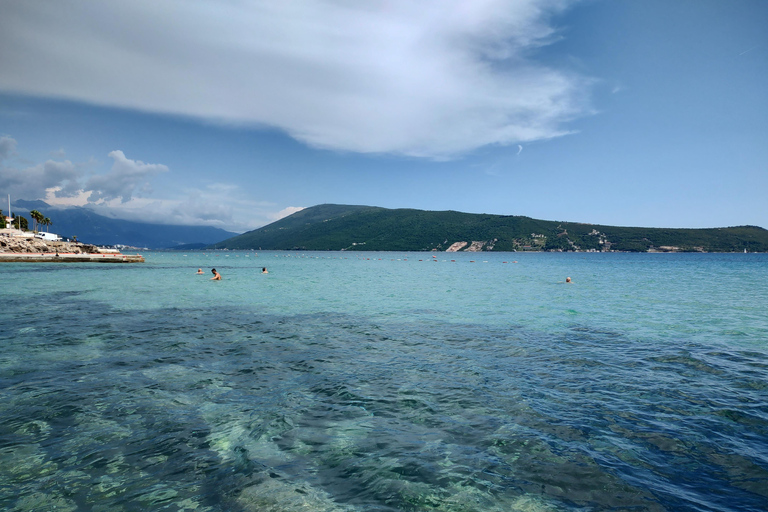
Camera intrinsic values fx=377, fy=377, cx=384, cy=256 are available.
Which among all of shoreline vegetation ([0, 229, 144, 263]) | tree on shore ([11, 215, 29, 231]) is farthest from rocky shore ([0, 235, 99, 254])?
tree on shore ([11, 215, 29, 231])

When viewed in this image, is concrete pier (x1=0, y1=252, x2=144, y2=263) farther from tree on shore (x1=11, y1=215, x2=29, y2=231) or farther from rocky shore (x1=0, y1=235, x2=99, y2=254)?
tree on shore (x1=11, y1=215, x2=29, y2=231)

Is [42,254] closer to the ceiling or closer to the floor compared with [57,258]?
closer to the ceiling

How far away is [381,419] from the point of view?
8797 mm

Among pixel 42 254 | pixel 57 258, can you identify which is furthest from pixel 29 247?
pixel 57 258

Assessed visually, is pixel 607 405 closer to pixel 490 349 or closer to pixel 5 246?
pixel 490 349

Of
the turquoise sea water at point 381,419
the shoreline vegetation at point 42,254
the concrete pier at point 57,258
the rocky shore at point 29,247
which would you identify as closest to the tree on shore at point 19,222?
the shoreline vegetation at point 42,254

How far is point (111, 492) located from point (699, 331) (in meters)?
23.9

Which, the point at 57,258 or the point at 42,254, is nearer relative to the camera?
the point at 57,258

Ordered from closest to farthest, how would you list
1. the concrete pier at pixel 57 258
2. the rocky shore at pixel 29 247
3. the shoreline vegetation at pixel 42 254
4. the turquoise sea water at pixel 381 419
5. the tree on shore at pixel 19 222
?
the turquoise sea water at pixel 381 419 < the concrete pier at pixel 57 258 < the shoreline vegetation at pixel 42 254 < the rocky shore at pixel 29 247 < the tree on shore at pixel 19 222

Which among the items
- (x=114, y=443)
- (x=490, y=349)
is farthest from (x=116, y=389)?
(x=490, y=349)

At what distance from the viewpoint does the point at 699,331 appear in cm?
1884

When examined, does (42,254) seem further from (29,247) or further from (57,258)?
(29,247)

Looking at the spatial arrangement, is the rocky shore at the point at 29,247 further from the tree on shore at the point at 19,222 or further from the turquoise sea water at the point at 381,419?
the turquoise sea water at the point at 381,419

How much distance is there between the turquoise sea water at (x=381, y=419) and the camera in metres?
6.01
